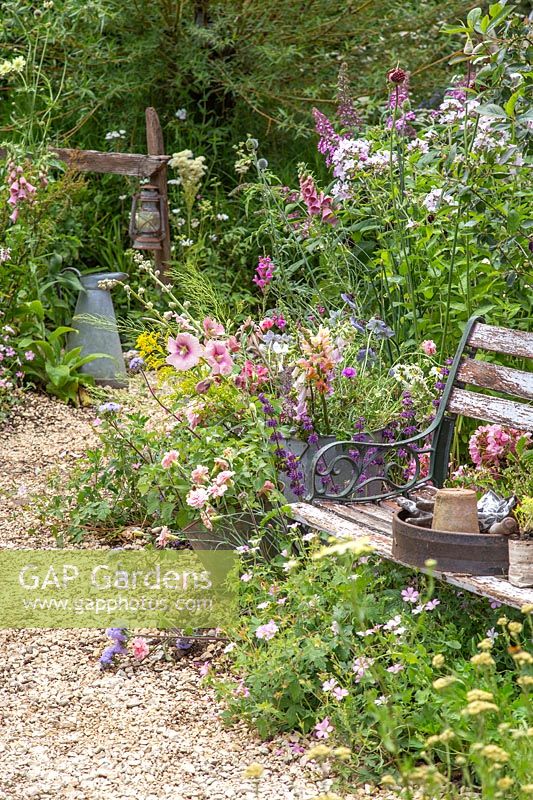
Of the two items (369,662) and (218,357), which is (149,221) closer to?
(218,357)

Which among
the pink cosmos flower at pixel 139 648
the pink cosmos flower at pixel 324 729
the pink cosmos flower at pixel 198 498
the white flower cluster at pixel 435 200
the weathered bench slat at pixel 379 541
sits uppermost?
the white flower cluster at pixel 435 200

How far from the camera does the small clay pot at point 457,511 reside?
273cm

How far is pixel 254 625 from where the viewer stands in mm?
2980

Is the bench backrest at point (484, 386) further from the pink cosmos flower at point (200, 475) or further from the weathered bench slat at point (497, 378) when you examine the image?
the pink cosmos flower at point (200, 475)

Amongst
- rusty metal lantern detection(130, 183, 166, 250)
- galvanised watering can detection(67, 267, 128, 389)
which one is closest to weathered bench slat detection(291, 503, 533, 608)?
galvanised watering can detection(67, 267, 128, 389)

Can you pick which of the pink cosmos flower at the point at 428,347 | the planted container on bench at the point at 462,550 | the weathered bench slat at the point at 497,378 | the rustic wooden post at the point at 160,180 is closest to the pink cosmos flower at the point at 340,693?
the planted container on bench at the point at 462,550

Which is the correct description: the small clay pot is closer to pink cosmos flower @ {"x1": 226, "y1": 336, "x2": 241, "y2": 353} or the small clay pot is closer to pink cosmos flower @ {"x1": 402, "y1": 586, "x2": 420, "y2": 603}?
pink cosmos flower @ {"x1": 402, "y1": 586, "x2": 420, "y2": 603}

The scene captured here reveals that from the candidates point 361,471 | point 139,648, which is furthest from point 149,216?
point 139,648

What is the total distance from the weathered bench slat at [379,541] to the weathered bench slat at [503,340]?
631mm

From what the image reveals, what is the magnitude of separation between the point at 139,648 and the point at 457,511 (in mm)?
1106

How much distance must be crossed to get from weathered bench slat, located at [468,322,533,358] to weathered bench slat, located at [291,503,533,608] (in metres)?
0.63

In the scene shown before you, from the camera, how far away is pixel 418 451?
334cm

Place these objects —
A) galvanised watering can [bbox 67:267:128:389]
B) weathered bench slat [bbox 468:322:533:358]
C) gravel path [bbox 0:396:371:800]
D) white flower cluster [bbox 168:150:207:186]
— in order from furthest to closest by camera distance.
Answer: white flower cluster [bbox 168:150:207:186] < galvanised watering can [bbox 67:267:128:389] < weathered bench slat [bbox 468:322:533:358] < gravel path [bbox 0:396:371:800]

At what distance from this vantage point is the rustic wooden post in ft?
21.7
